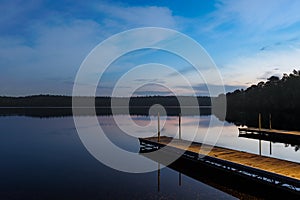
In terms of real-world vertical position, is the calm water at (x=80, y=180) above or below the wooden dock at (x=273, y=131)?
below

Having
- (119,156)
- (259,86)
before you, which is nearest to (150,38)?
(119,156)

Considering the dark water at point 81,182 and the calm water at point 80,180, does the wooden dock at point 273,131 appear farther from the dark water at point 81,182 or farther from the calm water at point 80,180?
the dark water at point 81,182

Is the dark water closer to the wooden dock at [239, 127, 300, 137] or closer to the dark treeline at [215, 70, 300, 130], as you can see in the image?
the wooden dock at [239, 127, 300, 137]

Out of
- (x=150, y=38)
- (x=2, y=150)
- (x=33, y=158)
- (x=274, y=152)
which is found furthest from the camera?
(x=150, y=38)

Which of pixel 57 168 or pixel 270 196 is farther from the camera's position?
pixel 57 168

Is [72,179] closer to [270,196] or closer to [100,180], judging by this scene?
[100,180]

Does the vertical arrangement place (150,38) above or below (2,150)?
above

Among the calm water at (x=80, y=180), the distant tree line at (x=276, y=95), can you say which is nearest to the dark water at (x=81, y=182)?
the calm water at (x=80, y=180)

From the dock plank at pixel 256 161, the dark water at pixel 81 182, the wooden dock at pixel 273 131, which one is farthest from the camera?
the wooden dock at pixel 273 131

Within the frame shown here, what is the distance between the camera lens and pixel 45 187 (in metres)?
12.1

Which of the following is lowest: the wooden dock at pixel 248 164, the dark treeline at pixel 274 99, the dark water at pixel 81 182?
the dark water at pixel 81 182

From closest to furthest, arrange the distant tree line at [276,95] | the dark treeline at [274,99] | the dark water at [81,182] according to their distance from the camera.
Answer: the dark water at [81,182] → the dark treeline at [274,99] → the distant tree line at [276,95]

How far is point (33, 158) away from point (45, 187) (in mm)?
7518

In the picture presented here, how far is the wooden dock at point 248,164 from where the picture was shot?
9876 mm
